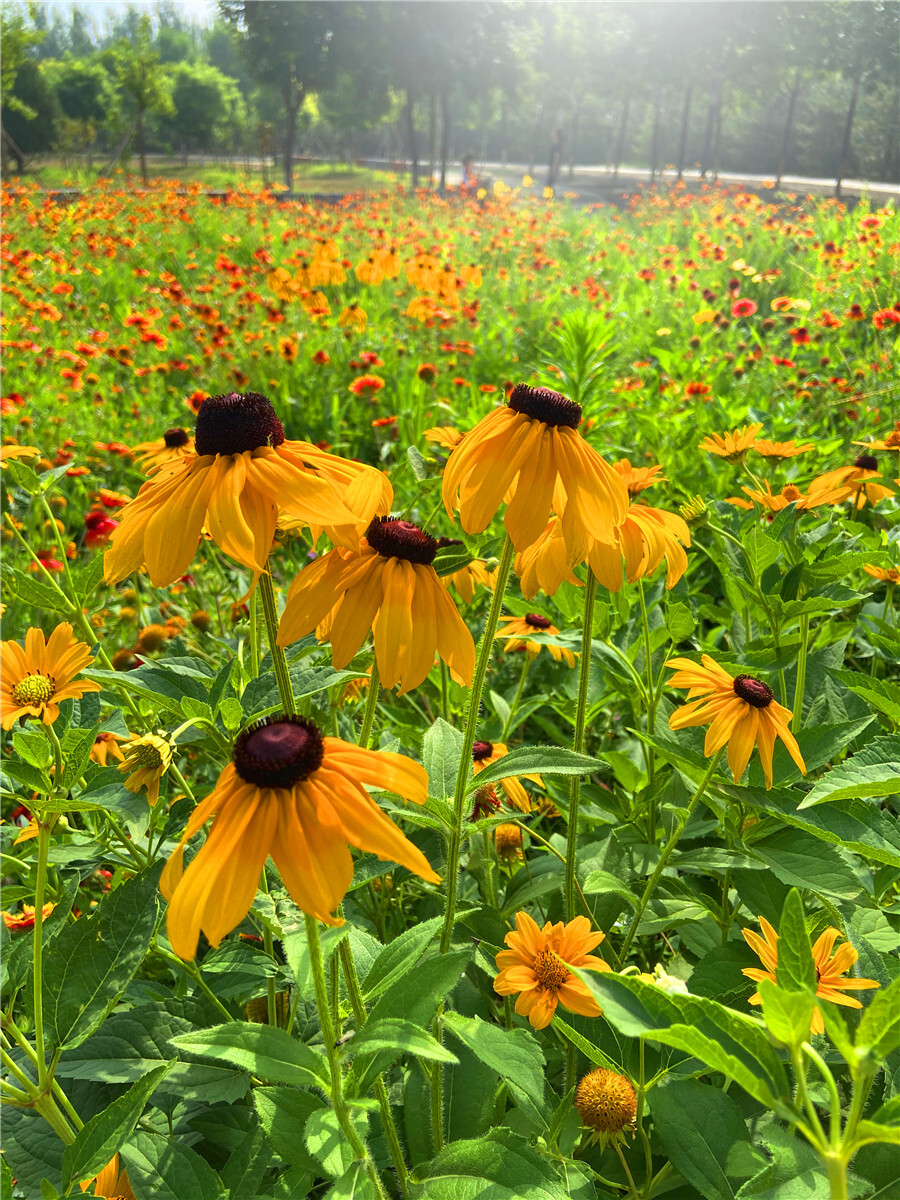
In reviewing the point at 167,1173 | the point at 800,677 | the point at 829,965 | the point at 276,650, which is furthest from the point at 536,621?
→ the point at 167,1173

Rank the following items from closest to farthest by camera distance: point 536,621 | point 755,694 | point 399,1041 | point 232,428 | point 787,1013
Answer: point 787,1013
point 399,1041
point 232,428
point 755,694
point 536,621

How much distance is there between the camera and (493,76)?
102 ft

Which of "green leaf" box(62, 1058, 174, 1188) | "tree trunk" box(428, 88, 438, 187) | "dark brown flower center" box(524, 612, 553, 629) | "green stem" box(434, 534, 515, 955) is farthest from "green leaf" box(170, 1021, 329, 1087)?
"tree trunk" box(428, 88, 438, 187)

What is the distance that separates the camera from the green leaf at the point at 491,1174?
2.46 ft

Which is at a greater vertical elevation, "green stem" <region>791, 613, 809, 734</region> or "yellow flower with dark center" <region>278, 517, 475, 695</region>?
"yellow flower with dark center" <region>278, 517, 475, 695</region>

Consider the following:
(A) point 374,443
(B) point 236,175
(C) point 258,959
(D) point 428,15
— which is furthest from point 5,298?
(D) point 428,15

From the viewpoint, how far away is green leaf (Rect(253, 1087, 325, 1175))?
0.76 meters

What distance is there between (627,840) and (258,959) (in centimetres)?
69

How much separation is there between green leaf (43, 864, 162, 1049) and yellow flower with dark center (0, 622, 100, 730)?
28 cm

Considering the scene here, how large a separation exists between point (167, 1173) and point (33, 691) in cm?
63

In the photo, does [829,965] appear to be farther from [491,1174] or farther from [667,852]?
[491,1174]

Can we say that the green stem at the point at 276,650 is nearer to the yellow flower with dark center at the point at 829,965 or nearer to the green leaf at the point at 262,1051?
the green leaf at the point at 262,1051

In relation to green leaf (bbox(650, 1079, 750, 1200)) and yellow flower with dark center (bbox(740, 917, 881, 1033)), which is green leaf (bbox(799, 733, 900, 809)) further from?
green leaf (bbox(650, 1079, 750, 1200))

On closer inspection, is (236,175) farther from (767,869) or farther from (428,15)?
(767,869)
